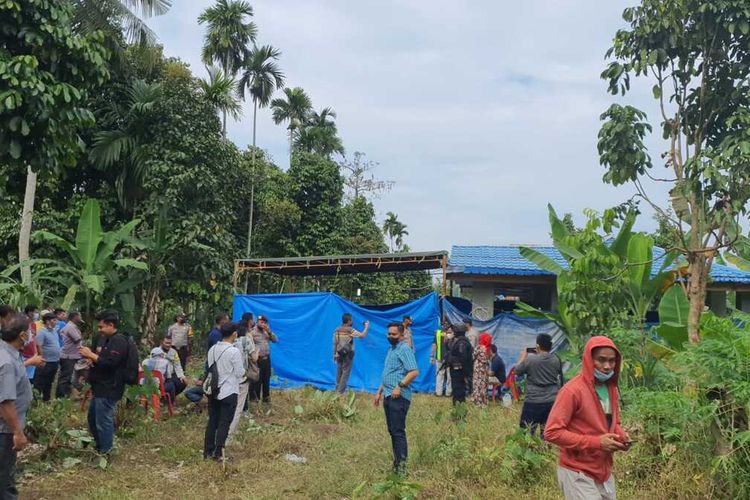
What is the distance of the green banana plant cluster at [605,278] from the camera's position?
9.59 m

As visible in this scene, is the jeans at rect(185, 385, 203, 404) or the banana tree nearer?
the jeans at rect(185, 385, 203, 404)


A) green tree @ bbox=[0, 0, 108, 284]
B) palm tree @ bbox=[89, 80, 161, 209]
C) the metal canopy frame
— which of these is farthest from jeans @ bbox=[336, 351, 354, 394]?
green tree @ bbox=[0, 0, 108, 284]

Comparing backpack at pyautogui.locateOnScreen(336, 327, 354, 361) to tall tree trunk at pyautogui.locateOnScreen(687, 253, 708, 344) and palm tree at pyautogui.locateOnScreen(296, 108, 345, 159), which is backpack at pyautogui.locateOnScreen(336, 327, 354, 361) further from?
palm tree at pyautogui.locateOnScreen(296, 108, 345, 159)

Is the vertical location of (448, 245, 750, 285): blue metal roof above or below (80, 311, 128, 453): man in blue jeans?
above

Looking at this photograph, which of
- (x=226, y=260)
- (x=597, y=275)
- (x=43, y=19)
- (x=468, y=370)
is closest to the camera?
(x=43, y=19)

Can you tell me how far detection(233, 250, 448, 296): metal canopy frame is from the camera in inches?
576

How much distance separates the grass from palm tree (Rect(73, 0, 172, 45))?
10.1 m

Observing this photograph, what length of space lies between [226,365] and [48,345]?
4092 mm

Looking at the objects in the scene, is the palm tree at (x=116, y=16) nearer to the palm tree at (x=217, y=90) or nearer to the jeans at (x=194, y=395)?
the palm tree at (x=217, y=90)

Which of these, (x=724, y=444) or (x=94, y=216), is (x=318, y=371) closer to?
(x=94, y=216)

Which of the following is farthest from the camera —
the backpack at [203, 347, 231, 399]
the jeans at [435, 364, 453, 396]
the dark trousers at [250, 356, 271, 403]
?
the jeans at [435, 364, 453, 396]

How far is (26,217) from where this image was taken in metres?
14.7

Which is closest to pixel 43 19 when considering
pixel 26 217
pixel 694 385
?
pixel 694 385

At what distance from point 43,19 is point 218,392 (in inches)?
164
